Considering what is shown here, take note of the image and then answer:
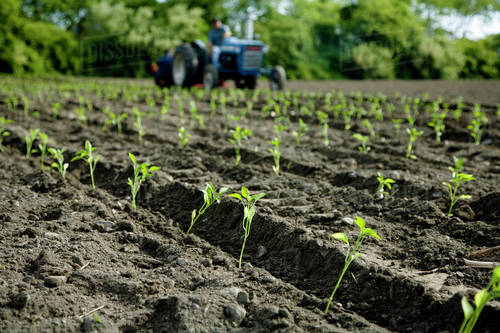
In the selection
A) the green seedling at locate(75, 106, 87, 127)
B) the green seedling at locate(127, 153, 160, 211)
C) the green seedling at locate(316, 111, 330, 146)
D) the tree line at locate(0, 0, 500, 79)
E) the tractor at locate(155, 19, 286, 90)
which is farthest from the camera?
the tree line at locate(0, 0, 500, 79)

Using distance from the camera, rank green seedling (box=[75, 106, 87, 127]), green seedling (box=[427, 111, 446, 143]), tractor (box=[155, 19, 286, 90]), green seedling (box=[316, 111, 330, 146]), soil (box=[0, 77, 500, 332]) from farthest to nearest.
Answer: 1. tractor (box=[155, 19, 286, 90])
2. green seedling (box=[75, 106, 87, 127])
3. green seedling (box=[427, 111, 446, 143])
4. green seedling (box=[316, 111, 330, 146])
5. soil (box=[0, 77, 500, 332])

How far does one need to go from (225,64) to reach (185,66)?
110 cm

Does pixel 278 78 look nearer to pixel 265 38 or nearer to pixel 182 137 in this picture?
pixel 182 137

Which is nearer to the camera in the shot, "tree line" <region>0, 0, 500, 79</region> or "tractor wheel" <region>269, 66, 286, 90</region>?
"tractor wheel" <region>269, 66, 286, 90</region>

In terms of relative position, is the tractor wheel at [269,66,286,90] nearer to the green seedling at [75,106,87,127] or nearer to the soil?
the green seedling at [75,106,87,127]

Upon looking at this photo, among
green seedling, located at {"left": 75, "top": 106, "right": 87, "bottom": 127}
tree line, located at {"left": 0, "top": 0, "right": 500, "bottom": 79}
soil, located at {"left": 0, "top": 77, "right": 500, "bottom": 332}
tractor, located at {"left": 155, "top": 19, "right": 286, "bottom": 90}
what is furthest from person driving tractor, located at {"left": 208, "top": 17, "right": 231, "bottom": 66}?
tree line, located at {"left": 0, "top": 0, "right": 500, "bottom": 79}

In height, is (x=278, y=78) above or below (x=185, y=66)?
below

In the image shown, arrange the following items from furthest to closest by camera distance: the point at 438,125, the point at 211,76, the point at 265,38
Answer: the point at 265,38 < the point at 211,76 < the point at 438,125

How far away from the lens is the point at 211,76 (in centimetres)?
1106

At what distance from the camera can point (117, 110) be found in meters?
8.03

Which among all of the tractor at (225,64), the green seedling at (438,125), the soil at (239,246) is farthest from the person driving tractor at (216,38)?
the soil at (239,246)

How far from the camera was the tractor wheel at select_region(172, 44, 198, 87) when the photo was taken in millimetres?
11477

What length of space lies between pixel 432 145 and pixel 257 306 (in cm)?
431

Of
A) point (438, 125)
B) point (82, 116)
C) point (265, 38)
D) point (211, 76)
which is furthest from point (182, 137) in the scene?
point (265, 38)
